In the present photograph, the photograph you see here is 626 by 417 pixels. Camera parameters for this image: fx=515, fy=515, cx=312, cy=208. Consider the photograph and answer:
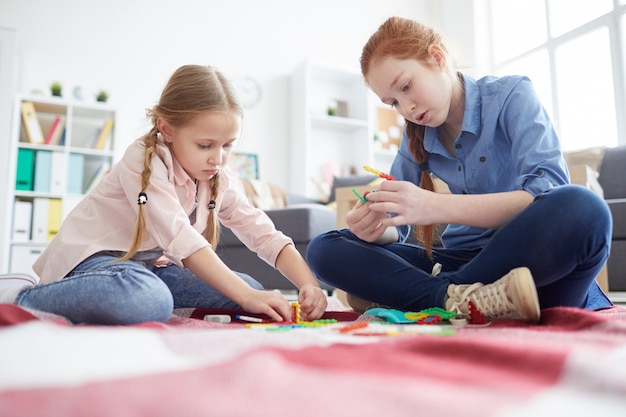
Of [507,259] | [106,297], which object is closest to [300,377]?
[106,297]

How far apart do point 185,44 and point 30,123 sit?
1.18 m

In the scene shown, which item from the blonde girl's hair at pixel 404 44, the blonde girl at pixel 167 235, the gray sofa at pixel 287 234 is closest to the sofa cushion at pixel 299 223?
the gray sofa at pixel 287 234

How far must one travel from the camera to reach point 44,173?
8.95 ft

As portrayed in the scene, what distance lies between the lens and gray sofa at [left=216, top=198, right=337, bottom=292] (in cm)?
210

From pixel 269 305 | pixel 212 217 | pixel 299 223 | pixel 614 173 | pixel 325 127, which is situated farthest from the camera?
pixel 325 127

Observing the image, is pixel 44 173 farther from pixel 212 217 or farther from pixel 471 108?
pixel 471 108

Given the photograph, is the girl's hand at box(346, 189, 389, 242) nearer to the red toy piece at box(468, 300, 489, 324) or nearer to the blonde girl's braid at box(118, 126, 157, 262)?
the red toy piece at box(468, 300, 489, 324)

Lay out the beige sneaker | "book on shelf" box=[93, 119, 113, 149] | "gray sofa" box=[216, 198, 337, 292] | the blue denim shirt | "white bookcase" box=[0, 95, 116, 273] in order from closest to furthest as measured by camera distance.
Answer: the beige sneaker, the blue denim shirt, "gray sofa" box=[216, 198, 337, 292], "white bookcase" box=[0, 95, 116, 273], "book on shelf" box=[93, 119, 113, 149]

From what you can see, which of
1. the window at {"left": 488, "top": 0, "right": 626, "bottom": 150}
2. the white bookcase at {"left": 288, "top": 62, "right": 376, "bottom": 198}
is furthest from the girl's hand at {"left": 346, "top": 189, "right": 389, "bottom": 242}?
the window at {"left": 488, "top": 0, "right": 626, "bottom": 150}

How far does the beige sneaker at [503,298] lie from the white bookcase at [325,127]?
111 inches

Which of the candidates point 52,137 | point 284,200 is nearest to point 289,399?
point 284,200

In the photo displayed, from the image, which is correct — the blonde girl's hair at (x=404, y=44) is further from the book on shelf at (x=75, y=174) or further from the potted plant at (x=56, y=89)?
the potted plant at (x=56, y=89)

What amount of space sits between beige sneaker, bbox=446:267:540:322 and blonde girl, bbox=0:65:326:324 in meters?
0.24

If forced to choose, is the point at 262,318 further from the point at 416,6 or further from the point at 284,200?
the point at 416,6
